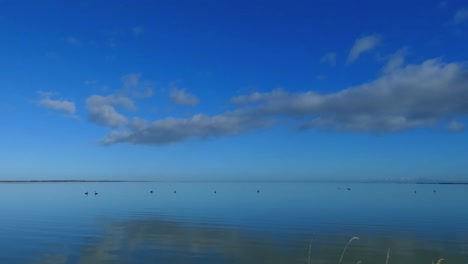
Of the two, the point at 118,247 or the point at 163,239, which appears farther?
the point at 163,239

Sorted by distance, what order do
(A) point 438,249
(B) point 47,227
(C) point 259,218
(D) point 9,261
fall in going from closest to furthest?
(D) point 9,261 → (A) point 438,249 → (B) point 47,227 → (C) point 259,218

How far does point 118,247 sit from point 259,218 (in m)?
21.7

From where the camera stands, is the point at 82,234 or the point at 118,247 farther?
the point at 82,234

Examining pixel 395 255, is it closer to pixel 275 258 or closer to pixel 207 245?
pixel 275 258

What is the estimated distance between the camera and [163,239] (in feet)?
101

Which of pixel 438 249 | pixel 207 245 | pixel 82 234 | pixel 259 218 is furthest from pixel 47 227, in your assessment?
pixel 438 249

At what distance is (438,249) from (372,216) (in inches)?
858

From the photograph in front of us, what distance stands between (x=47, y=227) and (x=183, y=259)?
20453 mm

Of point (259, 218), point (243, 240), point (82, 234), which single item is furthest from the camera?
point (259, 218)

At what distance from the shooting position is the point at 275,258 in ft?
79.3

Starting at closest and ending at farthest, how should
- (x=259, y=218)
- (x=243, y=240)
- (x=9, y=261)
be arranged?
1. (x=9, y=261)
2. (x=243, y=240)
3. (x=259, y=218)

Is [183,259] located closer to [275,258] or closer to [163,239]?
[275,258]

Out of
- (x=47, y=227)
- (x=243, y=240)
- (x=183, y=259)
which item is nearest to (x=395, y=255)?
(x=243, y=240)

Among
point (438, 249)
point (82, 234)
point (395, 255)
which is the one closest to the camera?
point (395, 255)
